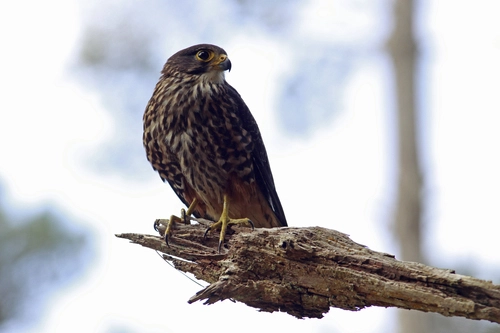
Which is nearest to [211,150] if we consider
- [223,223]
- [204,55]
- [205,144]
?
[205,144]

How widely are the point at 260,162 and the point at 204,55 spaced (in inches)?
37.6

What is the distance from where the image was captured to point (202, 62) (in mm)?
5113

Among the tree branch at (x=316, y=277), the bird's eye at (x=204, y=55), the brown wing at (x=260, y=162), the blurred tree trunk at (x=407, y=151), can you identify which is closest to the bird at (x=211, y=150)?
the brown wing at (x=260, y=162)

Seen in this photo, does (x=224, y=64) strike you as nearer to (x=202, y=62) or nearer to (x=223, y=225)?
(x=202, y=62)

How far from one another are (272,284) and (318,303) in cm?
25

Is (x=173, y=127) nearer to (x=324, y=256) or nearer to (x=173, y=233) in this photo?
(x=173, y=233)

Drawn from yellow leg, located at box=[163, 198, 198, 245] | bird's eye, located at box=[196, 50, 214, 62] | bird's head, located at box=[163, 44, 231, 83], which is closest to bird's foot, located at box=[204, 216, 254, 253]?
yellow leg, located at box=[163, 198, 198, 245]

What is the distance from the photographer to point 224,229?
4.12 metres

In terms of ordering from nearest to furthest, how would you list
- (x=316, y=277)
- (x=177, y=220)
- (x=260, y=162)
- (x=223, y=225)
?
(x=316, y=277), (x=223, y=225), (x=177, y=220), (x=260, y=162)

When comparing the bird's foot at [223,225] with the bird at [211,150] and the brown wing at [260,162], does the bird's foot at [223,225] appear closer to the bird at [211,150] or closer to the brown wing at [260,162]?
the bird at [211,150]

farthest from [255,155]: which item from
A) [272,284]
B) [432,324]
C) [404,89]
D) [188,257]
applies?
[404,89]

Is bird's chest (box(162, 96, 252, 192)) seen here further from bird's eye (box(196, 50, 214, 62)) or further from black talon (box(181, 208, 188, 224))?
bird's eye (box(196, 50, 214, 62))

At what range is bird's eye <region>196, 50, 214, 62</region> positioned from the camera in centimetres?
512

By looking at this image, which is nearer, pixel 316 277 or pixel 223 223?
pixel 316 277
